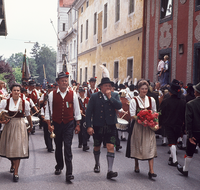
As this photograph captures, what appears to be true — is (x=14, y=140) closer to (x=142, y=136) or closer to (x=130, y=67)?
(x=142, y=136)

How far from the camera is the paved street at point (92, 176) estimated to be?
6.12 metres

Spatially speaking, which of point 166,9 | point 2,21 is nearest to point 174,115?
point 166,9

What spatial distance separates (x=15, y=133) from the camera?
6727mm

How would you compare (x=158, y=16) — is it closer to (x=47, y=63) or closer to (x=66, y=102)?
(x=66, y=102)

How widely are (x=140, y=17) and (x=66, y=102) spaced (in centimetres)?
1485

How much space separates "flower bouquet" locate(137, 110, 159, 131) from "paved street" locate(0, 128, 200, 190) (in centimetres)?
99

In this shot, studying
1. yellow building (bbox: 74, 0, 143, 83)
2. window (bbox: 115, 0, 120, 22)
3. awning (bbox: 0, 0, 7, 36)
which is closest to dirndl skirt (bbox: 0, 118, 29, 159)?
awning (bbox: 0, 0, 7, 36)

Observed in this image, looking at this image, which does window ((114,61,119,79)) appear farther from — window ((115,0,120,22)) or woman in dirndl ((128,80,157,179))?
woman in dirndl ((128,80,157,179))

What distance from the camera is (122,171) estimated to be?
7230 mm

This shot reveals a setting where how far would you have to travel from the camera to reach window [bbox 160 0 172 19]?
1741 cm

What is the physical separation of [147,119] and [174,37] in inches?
426

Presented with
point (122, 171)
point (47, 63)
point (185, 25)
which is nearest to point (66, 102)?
point (122, 171)

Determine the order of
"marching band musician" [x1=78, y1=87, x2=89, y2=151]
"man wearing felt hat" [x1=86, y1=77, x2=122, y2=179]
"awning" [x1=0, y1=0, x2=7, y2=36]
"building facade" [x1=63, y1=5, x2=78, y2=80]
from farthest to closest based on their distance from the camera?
"building facade" [x1=63, y1=5, x2=78, y2=80] < "awning" [x1=0, y1=0, x2=7, y2=36] < "marching band musician" [x1=78, y1=87, x2=89, y2=151] < "man wearing felt hat" [x1=86, y1=77, x2=122, y2=179]

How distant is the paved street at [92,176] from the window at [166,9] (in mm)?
10216
